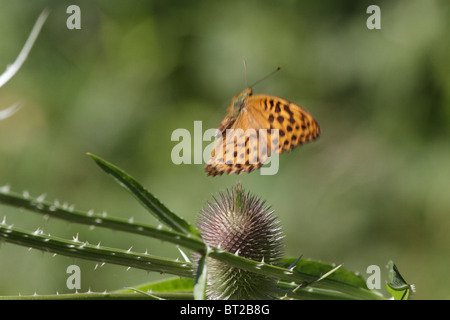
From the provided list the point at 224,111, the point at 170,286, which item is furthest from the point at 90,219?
the point at 224,111

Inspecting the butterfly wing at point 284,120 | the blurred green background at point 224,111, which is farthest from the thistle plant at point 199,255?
the blurred green background at point 224,111

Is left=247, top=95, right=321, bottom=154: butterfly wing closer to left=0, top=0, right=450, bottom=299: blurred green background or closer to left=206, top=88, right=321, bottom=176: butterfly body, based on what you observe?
left=206, top=88, right=321, bottom=176: butterfly body

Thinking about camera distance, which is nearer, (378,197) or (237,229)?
(237,229)

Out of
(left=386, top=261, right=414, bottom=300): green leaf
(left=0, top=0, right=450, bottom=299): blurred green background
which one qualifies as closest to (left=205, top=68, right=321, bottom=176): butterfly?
(left=386, top=261, right=414, bottom=300): green leaf

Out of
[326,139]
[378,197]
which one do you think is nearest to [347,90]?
[326,139]

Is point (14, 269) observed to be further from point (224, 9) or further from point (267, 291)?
point (267, 291)

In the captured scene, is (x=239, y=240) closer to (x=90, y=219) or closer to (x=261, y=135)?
(x=261, y=135)
